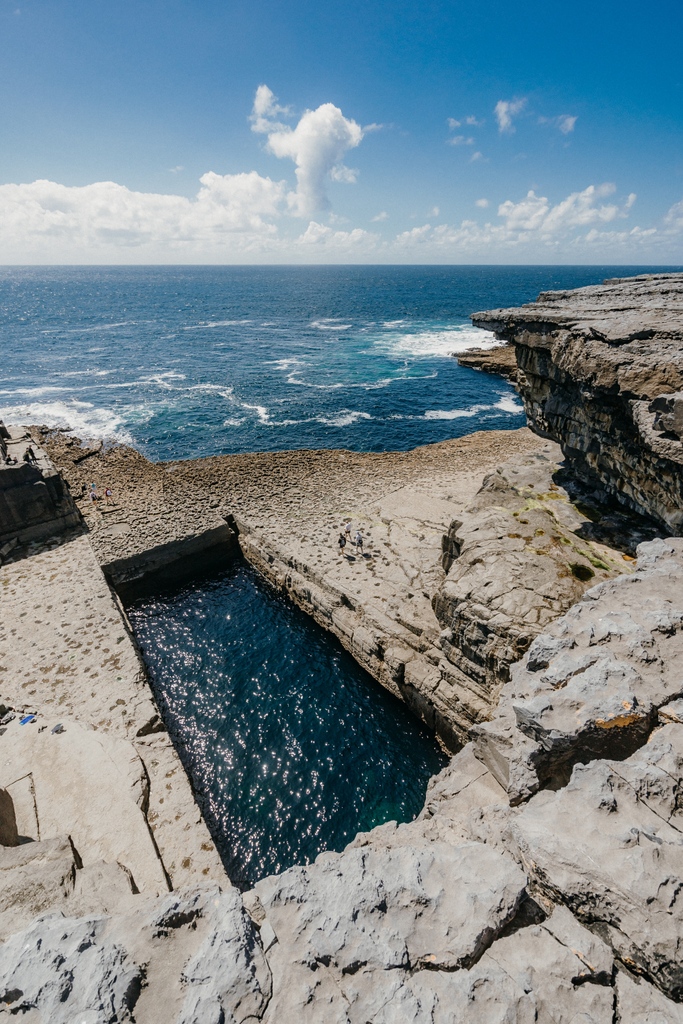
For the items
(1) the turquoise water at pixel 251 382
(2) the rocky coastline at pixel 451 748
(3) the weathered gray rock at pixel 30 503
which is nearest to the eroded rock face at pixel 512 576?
(2) the rocky coastline at pixel 451 748

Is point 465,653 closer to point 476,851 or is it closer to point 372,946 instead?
point 476,851

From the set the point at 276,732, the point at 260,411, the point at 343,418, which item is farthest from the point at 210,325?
the point at 276,732

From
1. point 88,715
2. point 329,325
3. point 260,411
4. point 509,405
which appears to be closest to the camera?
point 88,715

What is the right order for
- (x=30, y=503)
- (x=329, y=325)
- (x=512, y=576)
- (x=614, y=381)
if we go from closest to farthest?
1. (x=614, y=381)
2. (x=512, y=576)
3. (x=30, y=503)
4. (x=329, y=325)

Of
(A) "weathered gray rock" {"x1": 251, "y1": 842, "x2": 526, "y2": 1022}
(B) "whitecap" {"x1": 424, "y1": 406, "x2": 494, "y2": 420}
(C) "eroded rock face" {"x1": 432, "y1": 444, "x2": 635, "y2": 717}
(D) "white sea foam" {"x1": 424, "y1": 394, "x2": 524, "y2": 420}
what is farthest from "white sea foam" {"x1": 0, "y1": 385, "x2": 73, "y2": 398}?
(A) "weathered gray rock" {"x1": 251, "y1": 842, "x2": 526, "y2": 1022}

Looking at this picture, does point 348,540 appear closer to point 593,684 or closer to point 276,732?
point 276,732

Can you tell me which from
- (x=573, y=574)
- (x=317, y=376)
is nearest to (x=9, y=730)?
(x=573, y=574)

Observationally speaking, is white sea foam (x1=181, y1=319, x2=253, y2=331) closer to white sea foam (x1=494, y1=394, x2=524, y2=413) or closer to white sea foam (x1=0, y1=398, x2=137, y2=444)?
white sea foam (x1=0, y1=398, x2=137, y2=444)

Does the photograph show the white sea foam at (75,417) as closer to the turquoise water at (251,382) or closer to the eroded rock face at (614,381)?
the turquoise water at (251,382)
